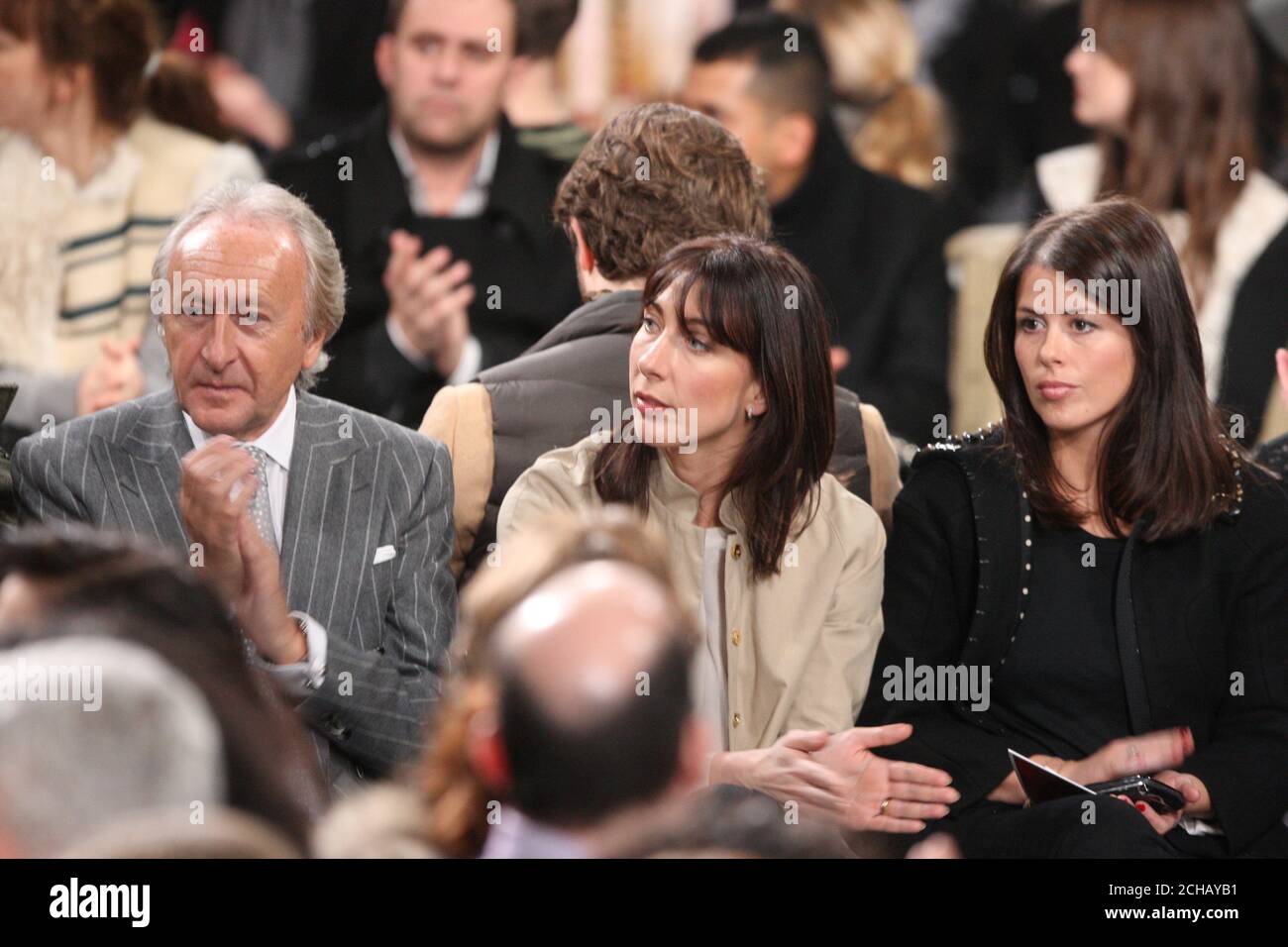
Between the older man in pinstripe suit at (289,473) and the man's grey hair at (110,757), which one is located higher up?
the older man in pinstripe suit at (289,473)

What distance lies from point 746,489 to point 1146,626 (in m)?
0.75

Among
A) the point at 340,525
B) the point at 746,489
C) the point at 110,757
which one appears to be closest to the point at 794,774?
the point at 746,489

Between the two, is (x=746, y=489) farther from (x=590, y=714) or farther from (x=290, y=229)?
(x=590, y=714)

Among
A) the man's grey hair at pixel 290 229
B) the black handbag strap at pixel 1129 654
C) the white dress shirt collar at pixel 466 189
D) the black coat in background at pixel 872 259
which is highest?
the white dress shirt collar at pixel 466 189

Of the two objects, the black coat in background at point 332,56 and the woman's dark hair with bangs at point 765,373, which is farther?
the black coat in background at point 332,56

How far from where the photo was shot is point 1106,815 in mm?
2650

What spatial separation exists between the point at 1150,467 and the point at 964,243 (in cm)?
226

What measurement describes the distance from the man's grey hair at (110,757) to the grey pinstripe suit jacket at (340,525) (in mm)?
1310

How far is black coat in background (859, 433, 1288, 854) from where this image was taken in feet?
9.59

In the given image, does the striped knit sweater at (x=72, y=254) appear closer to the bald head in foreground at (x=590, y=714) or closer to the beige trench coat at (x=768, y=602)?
the beige trench coat at (x=768, y=602)

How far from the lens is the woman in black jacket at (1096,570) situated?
2938 millimetres

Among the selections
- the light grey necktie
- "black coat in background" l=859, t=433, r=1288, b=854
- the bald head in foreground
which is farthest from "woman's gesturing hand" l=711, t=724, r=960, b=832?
the bald head in foreground

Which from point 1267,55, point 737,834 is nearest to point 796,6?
point 1267,55

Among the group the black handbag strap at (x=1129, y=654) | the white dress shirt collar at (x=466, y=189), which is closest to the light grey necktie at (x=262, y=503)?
the black handbag strap at (x=1129, y=654)
